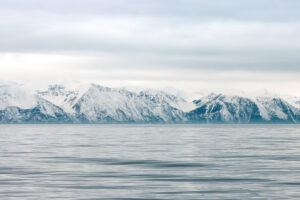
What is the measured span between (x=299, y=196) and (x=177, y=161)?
894 inches

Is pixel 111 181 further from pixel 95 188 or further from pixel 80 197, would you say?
pixel 80 197

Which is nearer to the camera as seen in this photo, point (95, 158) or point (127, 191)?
point (127, 191)

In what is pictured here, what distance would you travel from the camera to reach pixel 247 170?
43.2 meters

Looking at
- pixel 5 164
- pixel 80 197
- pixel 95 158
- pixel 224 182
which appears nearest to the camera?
pixel 80 197

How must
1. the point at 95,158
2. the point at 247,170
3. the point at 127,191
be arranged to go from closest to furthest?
the point at 127,191 < the point at 247,170 < the point at 95,158

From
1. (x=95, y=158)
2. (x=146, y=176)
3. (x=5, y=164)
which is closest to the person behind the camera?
(x=146, y=176)

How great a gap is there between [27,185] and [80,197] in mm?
5708

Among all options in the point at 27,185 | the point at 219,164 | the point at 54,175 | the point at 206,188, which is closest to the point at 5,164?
the point at 54,175

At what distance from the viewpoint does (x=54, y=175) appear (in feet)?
130

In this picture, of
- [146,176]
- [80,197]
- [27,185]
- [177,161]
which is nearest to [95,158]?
[177,161]

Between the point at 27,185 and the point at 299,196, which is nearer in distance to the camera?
the point at 299,196

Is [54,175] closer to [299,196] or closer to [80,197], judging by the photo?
[80,197]

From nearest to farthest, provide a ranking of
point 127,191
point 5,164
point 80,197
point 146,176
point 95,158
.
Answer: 1. point 80,197
2. point 127,191
3. point 146,176
4. point 5,164
5. point 95,158

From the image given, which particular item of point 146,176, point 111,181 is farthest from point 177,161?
point 111,181
